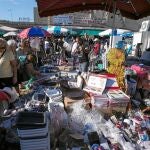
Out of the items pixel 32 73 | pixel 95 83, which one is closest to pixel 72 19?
pixel 32 73

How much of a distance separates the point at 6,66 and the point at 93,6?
3.61m

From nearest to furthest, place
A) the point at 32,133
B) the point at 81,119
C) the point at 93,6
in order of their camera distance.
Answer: the point at 32,133, the point at 81,119, the point at 93,6

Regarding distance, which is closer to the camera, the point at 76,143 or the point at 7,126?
the point at 76,143

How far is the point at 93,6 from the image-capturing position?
30.0ft

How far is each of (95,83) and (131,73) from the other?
137 cm

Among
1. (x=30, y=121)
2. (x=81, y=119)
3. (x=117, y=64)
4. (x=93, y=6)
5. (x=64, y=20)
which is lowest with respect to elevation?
(x=81, y=119)

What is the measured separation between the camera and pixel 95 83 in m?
6.96

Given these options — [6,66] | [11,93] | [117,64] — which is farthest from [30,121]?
[117,64]

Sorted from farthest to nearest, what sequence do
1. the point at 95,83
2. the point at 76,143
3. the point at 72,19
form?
1. the point at 72,19
2. the point at 95,83
3. the point at 76,143

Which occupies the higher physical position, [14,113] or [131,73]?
[131,73]

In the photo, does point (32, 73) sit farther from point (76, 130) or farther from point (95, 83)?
point (76, 130)

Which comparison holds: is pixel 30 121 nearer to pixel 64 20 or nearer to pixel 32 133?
pixel 32 133

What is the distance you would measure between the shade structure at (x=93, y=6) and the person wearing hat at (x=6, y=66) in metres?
1.76

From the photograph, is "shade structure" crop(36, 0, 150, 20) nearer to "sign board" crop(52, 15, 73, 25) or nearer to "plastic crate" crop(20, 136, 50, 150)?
"plastic crate" crop(20, 136, 50, 150)
